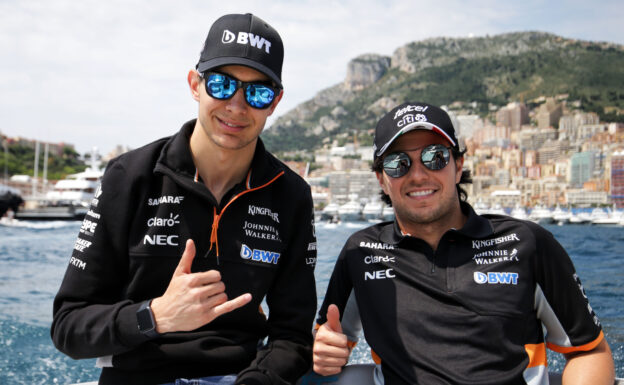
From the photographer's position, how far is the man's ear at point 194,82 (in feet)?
5.11

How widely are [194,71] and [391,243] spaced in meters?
0.95

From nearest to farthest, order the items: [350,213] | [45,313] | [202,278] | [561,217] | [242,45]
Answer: [202,278]
[242,45]
[45,313]
[561,217]
[350,213]

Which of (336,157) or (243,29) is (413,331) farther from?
(336,157)

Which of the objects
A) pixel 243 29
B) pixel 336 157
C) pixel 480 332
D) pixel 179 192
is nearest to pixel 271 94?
pixel 243 29

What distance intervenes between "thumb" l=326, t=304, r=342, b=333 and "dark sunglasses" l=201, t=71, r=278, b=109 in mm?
700

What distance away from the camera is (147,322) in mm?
1303

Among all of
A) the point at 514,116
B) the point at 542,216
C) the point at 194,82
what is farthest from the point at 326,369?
the point at 514,116

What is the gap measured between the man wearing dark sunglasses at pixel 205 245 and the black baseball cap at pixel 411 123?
45 cm

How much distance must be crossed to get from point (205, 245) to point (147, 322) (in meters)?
0.32

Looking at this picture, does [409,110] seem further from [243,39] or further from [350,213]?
[350,213]

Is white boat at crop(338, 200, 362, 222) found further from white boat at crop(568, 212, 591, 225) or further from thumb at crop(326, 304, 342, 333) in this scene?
thumb at crop(326, 304, 342, 333)

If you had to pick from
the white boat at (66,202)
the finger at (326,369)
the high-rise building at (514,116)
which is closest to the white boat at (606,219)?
the high-rise building at (514,116)

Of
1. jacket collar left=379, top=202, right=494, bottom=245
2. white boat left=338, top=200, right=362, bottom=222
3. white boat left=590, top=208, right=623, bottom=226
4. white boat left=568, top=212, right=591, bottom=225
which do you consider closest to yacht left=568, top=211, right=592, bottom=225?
white boat left=568, top=212, right=591, bottom=225

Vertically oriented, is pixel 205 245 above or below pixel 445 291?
above
